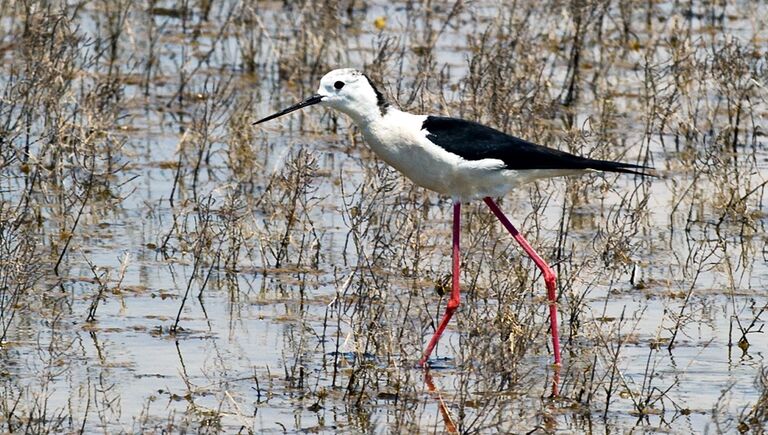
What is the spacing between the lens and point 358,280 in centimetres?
632

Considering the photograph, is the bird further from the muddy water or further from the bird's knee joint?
the muddy water

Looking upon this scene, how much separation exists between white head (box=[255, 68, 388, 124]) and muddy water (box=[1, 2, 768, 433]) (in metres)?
0.34

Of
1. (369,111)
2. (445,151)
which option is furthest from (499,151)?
(369,111)

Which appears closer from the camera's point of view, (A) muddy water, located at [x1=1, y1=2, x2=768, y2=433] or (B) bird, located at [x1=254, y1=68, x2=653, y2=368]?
(A) muddy water, located at [x1=1, y1=2, x2=768, y2=433]

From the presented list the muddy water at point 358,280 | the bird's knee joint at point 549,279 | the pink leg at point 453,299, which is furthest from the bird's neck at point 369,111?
the bird's knee joint at point 549,279

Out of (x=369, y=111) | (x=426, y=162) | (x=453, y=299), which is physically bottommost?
(x=453, y=299)

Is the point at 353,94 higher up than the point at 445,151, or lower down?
higher up

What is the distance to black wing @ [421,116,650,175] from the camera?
235 inches

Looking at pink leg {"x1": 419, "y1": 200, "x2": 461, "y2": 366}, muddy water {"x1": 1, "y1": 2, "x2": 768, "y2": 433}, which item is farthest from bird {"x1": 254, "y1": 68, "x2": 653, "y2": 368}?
muddy water {"x1": 1, "y1": 2, "x2": 768, "y2": 433}

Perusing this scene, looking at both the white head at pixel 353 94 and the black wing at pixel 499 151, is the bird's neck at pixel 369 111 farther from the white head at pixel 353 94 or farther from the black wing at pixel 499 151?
the black wing at pixel 499 151

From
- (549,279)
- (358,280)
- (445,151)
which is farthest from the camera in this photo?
(358,280)

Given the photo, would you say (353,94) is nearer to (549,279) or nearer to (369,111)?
(369,111)

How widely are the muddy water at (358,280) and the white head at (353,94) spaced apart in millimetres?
344

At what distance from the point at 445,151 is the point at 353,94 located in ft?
1.35
